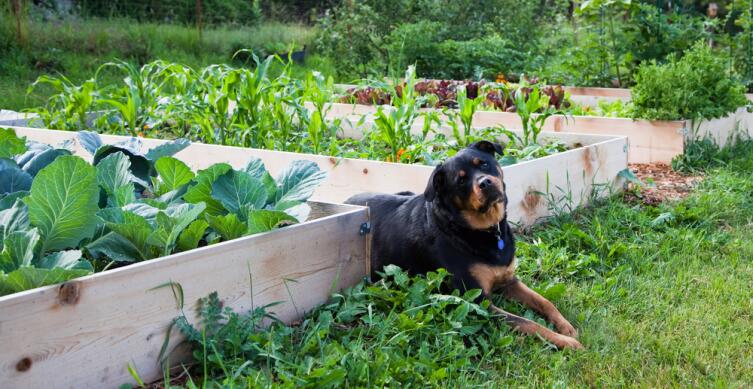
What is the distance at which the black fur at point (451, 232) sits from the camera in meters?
3.36

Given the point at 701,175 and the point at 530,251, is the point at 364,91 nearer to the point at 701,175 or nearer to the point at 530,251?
the point at 701,175

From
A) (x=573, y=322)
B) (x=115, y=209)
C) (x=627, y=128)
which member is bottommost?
(x=573, y=322)

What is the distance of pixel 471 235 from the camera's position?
3.40 metres

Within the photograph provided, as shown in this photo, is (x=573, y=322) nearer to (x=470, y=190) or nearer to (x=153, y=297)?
(x=470, y=190)

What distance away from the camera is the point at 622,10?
934 centimetres

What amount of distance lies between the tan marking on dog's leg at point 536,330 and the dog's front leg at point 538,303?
4.6 inches

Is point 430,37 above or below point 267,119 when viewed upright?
above

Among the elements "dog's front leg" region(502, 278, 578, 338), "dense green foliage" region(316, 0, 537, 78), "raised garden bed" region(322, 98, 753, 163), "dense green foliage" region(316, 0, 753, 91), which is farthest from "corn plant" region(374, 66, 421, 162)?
"dense green foliage" region(316, 0, 537, 78)

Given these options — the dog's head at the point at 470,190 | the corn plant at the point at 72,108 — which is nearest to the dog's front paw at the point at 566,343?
the dog's head at the point at 470,190

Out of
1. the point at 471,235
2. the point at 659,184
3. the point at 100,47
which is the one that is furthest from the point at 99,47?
the point at 471,235

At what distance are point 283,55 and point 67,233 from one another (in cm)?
1174

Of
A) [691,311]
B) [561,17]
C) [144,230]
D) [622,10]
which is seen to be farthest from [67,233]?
[561,17]

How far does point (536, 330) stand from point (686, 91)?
4.19 m

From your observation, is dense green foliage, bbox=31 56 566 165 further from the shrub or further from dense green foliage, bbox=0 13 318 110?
dense green foliage, bbox=0 13 318 110
